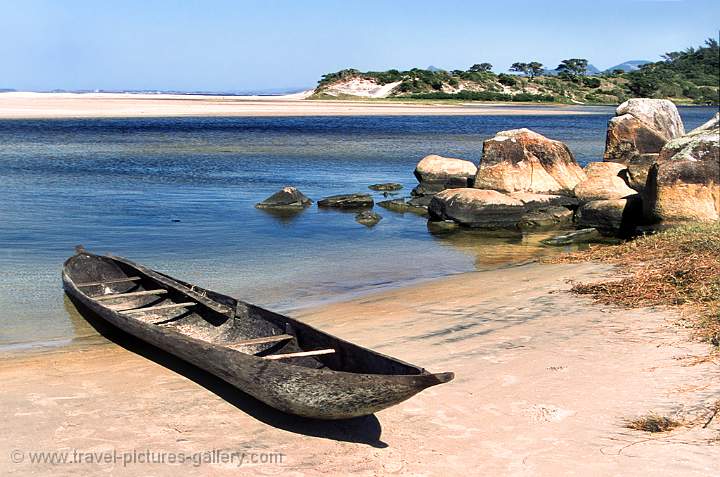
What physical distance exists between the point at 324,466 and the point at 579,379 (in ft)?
9.36

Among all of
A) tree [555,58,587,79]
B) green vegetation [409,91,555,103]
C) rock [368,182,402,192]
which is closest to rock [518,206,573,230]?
rock [368,182,402,192]

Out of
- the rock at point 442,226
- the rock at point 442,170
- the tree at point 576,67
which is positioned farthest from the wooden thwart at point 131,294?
the tree at point 576,67

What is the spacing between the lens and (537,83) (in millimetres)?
114750

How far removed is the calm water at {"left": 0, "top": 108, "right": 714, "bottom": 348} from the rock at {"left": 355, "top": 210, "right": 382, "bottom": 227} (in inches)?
12.0

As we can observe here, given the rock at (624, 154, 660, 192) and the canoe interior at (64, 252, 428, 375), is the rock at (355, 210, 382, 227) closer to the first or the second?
the rock at (624, 154, 660, 192)

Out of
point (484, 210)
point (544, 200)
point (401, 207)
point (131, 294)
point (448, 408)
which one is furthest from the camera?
point (401, 207)

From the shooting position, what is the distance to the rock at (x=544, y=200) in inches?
786

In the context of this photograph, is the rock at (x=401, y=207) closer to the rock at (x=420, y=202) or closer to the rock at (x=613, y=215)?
the rock at (x=420, y=202)

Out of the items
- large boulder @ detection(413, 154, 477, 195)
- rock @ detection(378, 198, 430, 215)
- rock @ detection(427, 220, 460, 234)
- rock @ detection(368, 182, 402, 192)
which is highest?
large boulder @ detection(413, 154, 477, 195)

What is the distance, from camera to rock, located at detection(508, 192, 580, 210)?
1995cm

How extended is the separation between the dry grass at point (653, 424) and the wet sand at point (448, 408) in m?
0.08

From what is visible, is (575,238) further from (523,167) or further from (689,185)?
(523,167)

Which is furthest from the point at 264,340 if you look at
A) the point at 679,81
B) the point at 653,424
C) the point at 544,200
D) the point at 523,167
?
the point at 679,81

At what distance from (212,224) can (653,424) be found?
1454 cm
